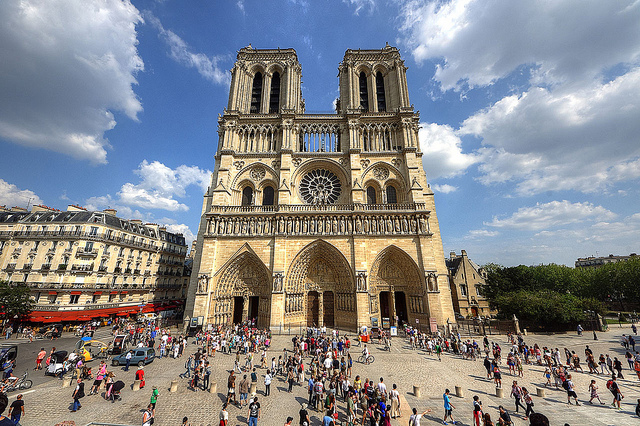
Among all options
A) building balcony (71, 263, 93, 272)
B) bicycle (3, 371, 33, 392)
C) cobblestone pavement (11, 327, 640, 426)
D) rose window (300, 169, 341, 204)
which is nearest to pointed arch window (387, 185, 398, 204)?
rose window (300, 169, 341, 204)

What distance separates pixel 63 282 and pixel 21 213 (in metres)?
10.6

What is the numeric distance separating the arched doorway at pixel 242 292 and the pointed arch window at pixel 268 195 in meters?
5.86

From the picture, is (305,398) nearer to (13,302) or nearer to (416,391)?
(416,391)

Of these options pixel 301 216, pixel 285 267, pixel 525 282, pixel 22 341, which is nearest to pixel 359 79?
pixel 301 216

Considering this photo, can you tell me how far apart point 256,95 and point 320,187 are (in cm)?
1397

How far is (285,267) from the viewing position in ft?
65.3

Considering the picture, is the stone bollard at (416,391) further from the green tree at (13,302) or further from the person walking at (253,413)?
the green tree at (13,302)

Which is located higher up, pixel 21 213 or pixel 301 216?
pixel 21 213

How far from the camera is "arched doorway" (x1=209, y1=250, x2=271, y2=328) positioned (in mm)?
19828

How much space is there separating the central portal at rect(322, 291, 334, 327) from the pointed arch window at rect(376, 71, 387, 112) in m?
20.8

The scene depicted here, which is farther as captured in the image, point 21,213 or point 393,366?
point 21,213

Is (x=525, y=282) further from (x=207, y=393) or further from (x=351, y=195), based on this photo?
(x=207, y=393)

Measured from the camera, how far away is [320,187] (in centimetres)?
2484

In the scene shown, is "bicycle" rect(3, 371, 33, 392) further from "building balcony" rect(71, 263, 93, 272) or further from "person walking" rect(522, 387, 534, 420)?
"person walking" rect(522, 387, 534, 420)
